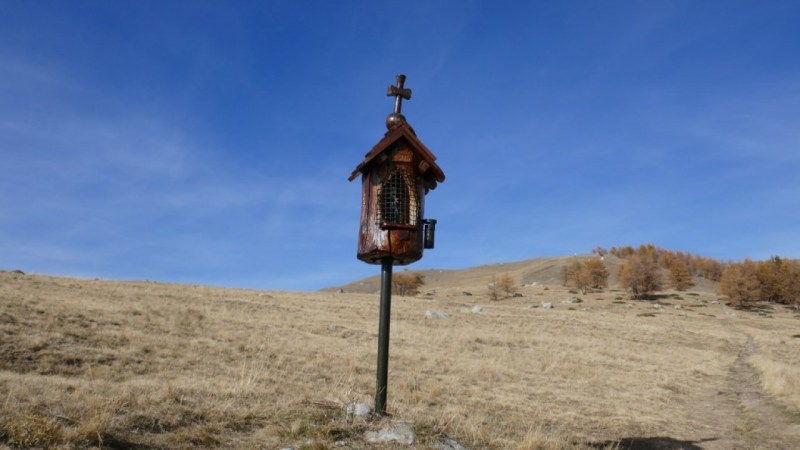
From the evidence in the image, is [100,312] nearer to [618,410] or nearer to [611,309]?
[618,410]

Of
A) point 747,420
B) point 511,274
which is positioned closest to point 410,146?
point 747,420

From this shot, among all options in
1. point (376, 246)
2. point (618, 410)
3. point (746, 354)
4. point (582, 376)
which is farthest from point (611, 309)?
point (376, 246)

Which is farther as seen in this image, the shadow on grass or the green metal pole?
the shadow on grass

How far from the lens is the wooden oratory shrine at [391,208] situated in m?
8.16

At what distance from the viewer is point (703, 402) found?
1823cm

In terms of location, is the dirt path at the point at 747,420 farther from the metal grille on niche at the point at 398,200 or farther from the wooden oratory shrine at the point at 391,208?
the metal grille on niche at the point at 398,200

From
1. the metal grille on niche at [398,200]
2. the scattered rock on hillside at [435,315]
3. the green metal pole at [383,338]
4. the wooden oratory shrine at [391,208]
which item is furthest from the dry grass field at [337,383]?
the metal grille on niche at [398,200]

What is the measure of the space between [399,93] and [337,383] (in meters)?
7.94

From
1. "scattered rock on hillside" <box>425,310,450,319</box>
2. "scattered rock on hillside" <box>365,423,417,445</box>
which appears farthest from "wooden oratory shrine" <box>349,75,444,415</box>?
"scattered rock on hillside" <box>425,310,450,319</box>

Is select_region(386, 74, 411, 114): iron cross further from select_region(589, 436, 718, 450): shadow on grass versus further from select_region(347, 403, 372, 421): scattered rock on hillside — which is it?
select_region(589, 436, 718, 450): shadow on grass

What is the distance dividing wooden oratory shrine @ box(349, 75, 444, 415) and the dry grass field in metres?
1.54

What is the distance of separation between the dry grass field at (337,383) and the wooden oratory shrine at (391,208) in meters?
1.54

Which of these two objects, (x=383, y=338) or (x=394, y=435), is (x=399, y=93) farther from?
(x=394, y=435)

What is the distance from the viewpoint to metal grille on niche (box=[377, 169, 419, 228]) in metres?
8.41
